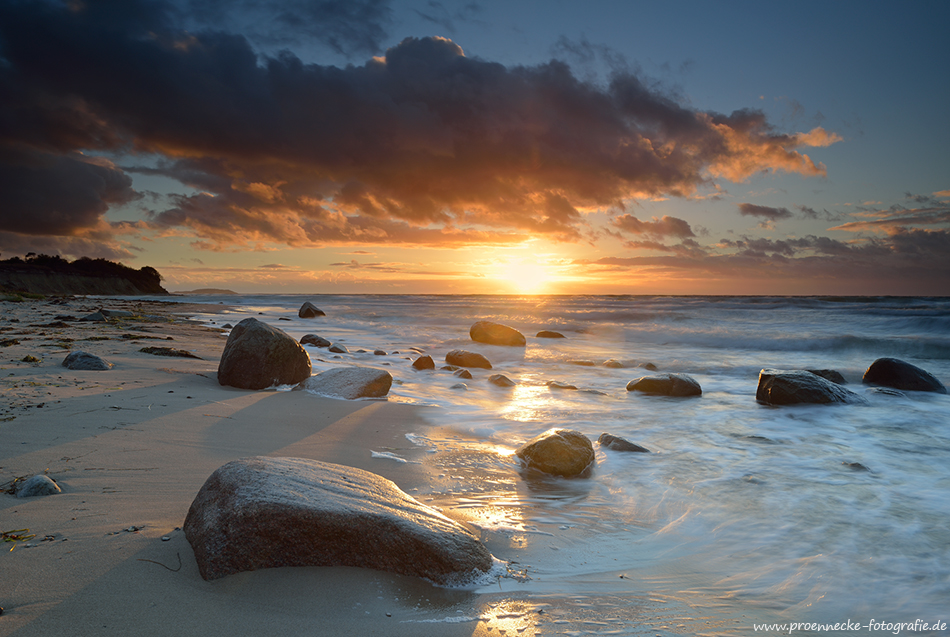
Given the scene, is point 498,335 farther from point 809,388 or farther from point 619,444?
point 619,444

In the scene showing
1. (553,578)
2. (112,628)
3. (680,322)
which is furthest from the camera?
(680,322)

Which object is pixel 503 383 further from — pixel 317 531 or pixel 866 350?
pixel 866 350

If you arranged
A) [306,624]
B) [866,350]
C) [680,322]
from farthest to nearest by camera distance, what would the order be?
[680,322] < [866,350] < [306,624]

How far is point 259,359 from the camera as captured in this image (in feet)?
18.1

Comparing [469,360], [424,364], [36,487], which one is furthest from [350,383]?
[469,360]

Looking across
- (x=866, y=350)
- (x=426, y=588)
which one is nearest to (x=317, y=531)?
(x=426, y=588)

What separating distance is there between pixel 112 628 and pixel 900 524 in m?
4.14

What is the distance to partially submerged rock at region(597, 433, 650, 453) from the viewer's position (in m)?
4.20

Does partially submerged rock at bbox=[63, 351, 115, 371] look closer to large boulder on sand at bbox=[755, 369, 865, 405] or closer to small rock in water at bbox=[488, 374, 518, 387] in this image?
small rock in water at bbox=[488, 374, 518, 387]

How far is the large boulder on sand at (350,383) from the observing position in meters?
5.49

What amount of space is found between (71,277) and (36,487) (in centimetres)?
7154

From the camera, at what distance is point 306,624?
5.12 feet

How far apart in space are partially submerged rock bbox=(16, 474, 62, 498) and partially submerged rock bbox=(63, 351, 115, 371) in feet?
12.3

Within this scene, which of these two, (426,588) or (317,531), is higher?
(317,531)
